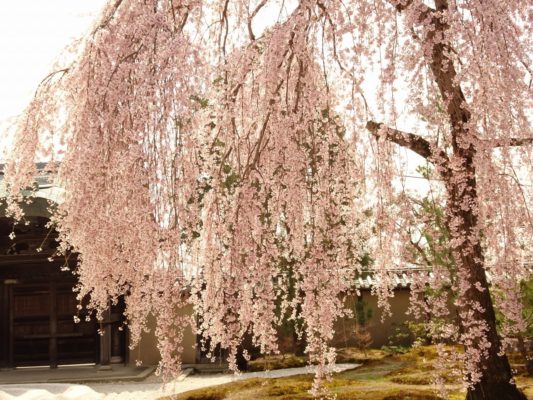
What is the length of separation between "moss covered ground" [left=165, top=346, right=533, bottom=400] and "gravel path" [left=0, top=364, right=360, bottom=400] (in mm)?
341

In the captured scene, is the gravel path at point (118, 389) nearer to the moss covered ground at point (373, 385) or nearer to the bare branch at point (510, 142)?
the moss covered ground at point (373, 385)

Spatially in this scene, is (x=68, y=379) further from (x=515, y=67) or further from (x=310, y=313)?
(x=515, y=67)

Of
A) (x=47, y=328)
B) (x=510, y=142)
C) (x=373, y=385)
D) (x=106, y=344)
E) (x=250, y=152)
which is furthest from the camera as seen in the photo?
(x=47, y=328)

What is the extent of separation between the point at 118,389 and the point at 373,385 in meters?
5.43

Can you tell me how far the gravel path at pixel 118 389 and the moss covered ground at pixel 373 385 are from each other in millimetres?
341

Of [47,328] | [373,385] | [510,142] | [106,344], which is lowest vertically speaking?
[373,385]

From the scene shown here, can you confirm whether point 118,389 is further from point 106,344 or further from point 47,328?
point 47,328

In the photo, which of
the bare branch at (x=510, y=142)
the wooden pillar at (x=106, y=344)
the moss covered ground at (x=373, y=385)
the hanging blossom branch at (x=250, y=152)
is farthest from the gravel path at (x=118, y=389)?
the bare branch at (x=510, y=142)

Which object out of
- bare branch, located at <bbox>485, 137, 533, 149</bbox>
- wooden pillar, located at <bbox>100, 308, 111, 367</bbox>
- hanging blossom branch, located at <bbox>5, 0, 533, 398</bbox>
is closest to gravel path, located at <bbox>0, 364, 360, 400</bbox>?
wooden pillar, located at <bbox>100, 308, 111, 367</bbox>

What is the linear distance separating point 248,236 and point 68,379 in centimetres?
1035

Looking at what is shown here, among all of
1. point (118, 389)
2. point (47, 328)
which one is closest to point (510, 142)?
point (118, 389)

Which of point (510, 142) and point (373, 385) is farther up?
point (510, 142)

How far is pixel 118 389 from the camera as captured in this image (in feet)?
40.8

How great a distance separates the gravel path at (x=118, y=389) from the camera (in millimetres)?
9125
